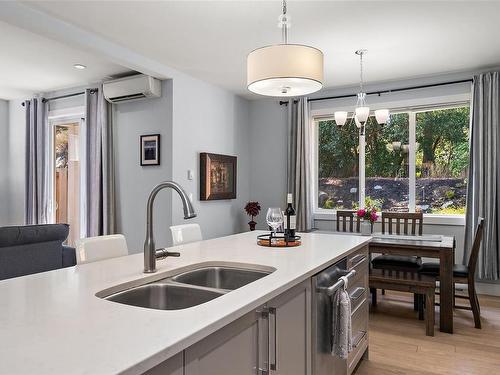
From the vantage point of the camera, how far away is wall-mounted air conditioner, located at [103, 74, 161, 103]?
4184 mm

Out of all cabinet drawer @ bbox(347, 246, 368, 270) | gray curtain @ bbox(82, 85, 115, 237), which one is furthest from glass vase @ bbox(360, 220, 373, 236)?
gray curtain @ bbox(82, 85, 115, 237)

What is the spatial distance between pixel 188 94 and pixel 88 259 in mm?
3083

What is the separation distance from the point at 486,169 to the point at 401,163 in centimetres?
98

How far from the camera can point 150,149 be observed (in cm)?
441

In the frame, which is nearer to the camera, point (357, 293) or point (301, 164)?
point (357, 293)

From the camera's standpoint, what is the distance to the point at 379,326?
332 cm

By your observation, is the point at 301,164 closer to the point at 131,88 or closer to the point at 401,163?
the point at 401,163

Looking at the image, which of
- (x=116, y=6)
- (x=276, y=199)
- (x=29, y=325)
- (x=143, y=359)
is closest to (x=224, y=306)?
(x=143, y=359)

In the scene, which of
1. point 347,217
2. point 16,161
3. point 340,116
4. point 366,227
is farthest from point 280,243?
point 16,161

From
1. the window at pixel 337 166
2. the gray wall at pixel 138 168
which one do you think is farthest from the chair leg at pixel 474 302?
the gray wall at pixel 138 168

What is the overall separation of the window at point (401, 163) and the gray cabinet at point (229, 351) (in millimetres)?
4091

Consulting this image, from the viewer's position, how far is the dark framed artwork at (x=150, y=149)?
4.35 m

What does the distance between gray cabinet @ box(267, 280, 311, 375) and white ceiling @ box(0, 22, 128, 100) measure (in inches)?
132

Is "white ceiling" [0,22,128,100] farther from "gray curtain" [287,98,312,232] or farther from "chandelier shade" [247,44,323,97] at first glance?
"chandelier shade" [247,44,323,97]
